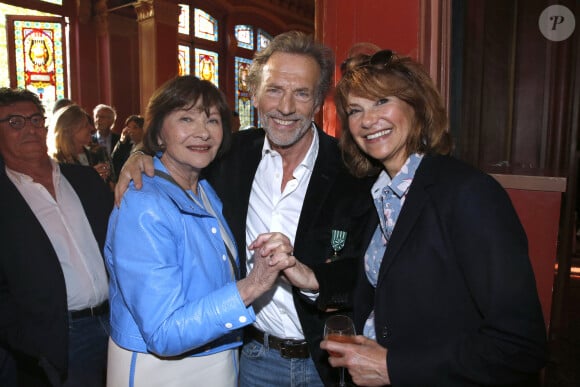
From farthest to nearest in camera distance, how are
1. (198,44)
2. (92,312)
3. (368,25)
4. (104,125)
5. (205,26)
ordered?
(205,26) < (198,44) < (104,125) < (368,25) < (92,312)

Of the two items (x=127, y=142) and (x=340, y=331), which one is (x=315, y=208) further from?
(x=127, y=142)

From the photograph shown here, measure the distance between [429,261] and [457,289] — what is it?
98 millimetres

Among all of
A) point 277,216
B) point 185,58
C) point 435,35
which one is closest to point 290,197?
point 277,216

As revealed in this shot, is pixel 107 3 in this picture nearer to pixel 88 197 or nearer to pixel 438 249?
pixel 88 197

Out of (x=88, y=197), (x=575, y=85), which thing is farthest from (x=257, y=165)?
(x=575, y=85)

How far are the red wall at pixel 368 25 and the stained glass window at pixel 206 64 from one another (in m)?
8.62

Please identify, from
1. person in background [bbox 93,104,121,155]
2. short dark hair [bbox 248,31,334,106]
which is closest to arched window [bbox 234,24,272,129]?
person in background [bbox 93,104,121,155]

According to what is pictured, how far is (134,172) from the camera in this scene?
4.84 feet

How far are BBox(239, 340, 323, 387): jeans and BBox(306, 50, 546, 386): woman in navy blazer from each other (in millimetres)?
436

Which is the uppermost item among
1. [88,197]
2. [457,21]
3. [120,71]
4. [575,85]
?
[120,71]

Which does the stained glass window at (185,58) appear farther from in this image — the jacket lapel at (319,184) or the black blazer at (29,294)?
the jacket lapel at (319,184)

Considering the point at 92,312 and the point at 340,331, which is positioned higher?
the point at 340,331

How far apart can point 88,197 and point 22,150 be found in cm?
40

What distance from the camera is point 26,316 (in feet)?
6.76
